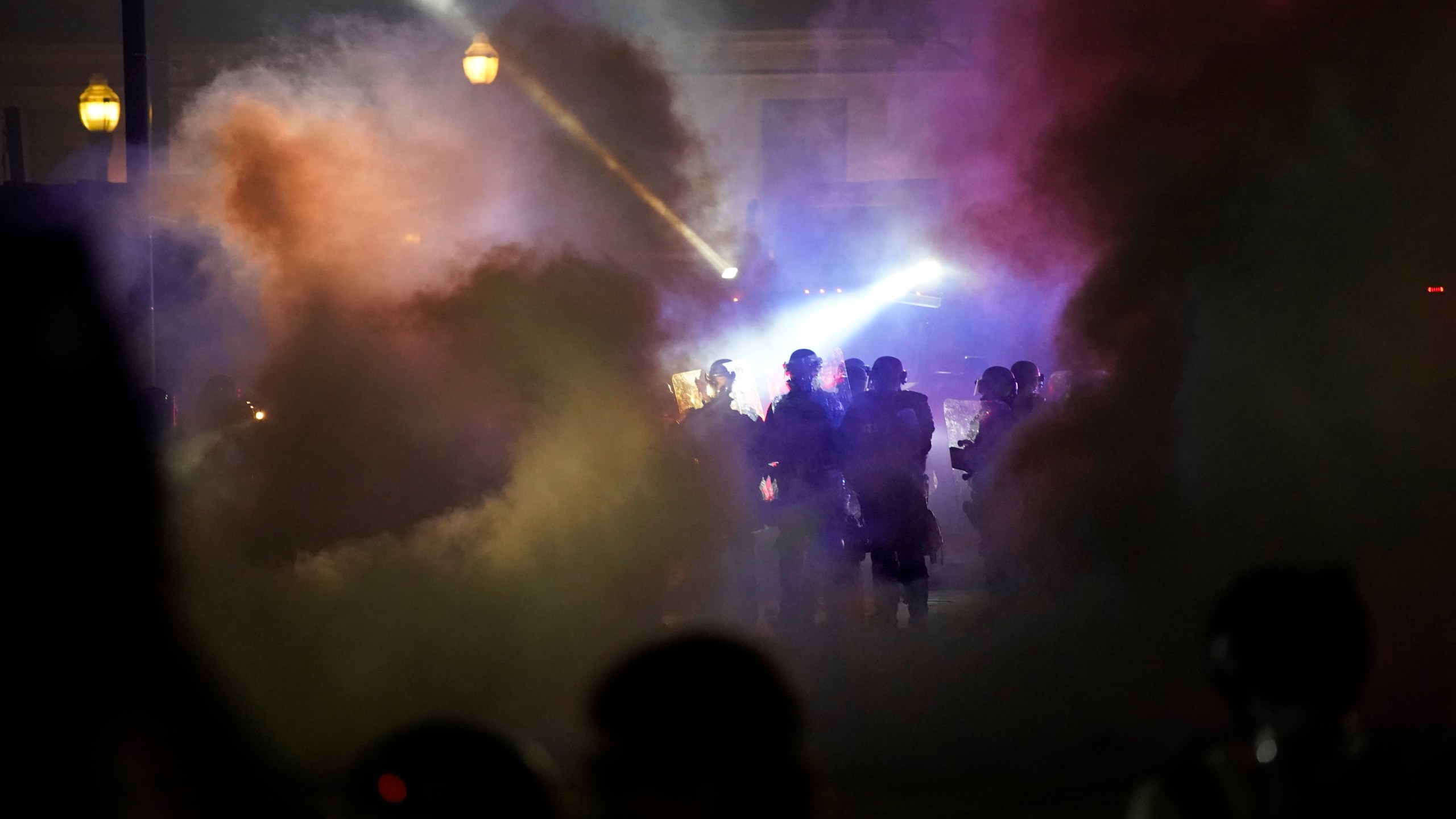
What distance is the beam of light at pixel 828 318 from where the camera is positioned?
48.8 feet

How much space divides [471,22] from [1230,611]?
42.9ft

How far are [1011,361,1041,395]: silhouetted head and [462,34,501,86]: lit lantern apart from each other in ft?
14.3

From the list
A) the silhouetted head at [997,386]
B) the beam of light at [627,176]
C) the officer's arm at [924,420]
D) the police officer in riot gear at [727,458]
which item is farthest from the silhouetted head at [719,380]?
the beam of light at [627,176]

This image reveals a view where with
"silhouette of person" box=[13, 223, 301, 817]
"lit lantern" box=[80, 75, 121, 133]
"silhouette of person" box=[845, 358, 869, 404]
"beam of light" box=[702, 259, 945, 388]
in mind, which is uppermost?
"lit lantern" box=[80, 75, 121, 133]

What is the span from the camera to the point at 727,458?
8242 mm

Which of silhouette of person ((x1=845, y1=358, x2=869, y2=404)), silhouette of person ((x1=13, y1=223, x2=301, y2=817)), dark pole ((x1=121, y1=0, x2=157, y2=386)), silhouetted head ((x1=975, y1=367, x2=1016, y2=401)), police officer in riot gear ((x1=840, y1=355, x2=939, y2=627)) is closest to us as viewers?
silhouette of person ((x1=13, y1=223, x2=301, y2=817))

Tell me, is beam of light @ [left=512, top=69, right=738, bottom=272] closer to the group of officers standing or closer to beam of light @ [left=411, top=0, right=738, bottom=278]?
beam of light @ [left=411, top=0, right=738, bottom=278]

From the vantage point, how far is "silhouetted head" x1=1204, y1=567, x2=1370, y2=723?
1.82 m

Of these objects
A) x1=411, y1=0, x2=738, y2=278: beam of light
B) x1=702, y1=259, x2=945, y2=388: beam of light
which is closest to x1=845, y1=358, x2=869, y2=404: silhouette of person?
x1=411, y1=0, x2=738, y2=278: beam of light

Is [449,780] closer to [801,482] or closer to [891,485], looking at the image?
[891,485]

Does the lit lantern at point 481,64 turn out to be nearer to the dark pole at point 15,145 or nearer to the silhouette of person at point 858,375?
the silhouette of person at point 858,375

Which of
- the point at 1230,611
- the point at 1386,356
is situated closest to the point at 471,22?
the point at 1386,356

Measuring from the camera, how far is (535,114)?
1039cm

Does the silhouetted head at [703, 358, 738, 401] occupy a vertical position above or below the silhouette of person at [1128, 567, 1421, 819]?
above
